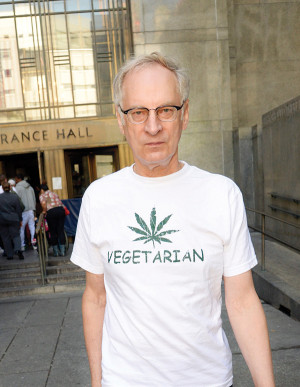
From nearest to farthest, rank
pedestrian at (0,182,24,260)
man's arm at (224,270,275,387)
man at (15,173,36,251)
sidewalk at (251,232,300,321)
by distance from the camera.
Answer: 1. man's arm at (224,270,275,387)
2. sidewalk at (251,232,300,321)
3. pedestrian at (0,182,24,260)
4. man at (15,173,36,251)

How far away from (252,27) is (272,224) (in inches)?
249

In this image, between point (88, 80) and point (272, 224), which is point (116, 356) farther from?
point (88, 80)

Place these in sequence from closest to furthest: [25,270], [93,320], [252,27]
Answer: [93,320] → [25,270] → [252,27]

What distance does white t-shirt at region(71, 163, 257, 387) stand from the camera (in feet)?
4.60

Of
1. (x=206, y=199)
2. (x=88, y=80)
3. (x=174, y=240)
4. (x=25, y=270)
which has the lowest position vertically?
(x=25, y=270)

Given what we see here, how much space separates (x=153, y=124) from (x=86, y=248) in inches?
22.6

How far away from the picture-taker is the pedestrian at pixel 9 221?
342 inches

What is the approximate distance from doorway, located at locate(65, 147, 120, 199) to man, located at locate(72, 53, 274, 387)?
1238 cm

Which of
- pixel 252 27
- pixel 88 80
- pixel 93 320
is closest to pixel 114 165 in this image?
pixel 88 80

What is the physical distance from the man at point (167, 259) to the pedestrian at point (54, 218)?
24.9 feet

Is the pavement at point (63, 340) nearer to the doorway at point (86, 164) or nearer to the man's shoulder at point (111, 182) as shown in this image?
the man's shoulder at point (111, 182)

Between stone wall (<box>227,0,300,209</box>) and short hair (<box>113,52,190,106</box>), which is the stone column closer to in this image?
stone wall (<box>227,0,300,209</box>)

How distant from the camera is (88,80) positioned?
44.5ft

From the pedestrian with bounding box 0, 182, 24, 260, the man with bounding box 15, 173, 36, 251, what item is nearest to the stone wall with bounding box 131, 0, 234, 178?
the man with bounding box 15, 173, 36, 251
